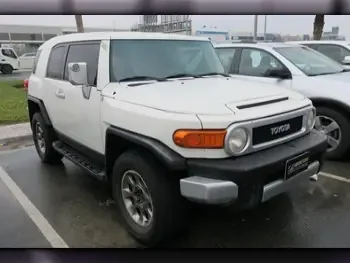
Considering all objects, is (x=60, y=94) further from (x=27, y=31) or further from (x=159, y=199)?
(x=159, y=199)

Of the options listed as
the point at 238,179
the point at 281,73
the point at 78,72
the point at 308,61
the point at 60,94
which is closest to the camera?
the point at 238,179

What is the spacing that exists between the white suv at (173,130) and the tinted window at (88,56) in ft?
0.04

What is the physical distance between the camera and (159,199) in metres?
2.36

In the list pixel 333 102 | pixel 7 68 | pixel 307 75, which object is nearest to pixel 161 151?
pixel 333 102

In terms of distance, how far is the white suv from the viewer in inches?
89.4

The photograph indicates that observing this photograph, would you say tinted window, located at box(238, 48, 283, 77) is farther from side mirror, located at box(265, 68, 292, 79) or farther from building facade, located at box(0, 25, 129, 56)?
building facade, located at box(0, 25, 129, 56)

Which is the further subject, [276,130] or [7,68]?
[7,68]

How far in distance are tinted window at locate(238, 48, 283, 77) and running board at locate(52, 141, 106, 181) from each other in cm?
268

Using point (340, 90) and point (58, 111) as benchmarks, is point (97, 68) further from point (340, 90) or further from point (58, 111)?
point (340, 90)

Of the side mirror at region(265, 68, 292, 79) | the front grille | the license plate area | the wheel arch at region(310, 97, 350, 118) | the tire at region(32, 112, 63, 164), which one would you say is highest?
the side mirror at region(265, 68, 292, 79)

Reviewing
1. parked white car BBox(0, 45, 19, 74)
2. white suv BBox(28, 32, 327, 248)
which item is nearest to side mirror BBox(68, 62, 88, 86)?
white suv BBox(28, 32, 327, 248)

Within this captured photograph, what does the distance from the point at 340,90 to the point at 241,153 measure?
2433 mm

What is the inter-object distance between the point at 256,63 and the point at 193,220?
2869mm

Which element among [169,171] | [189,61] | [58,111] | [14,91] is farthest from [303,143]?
[14,91]
